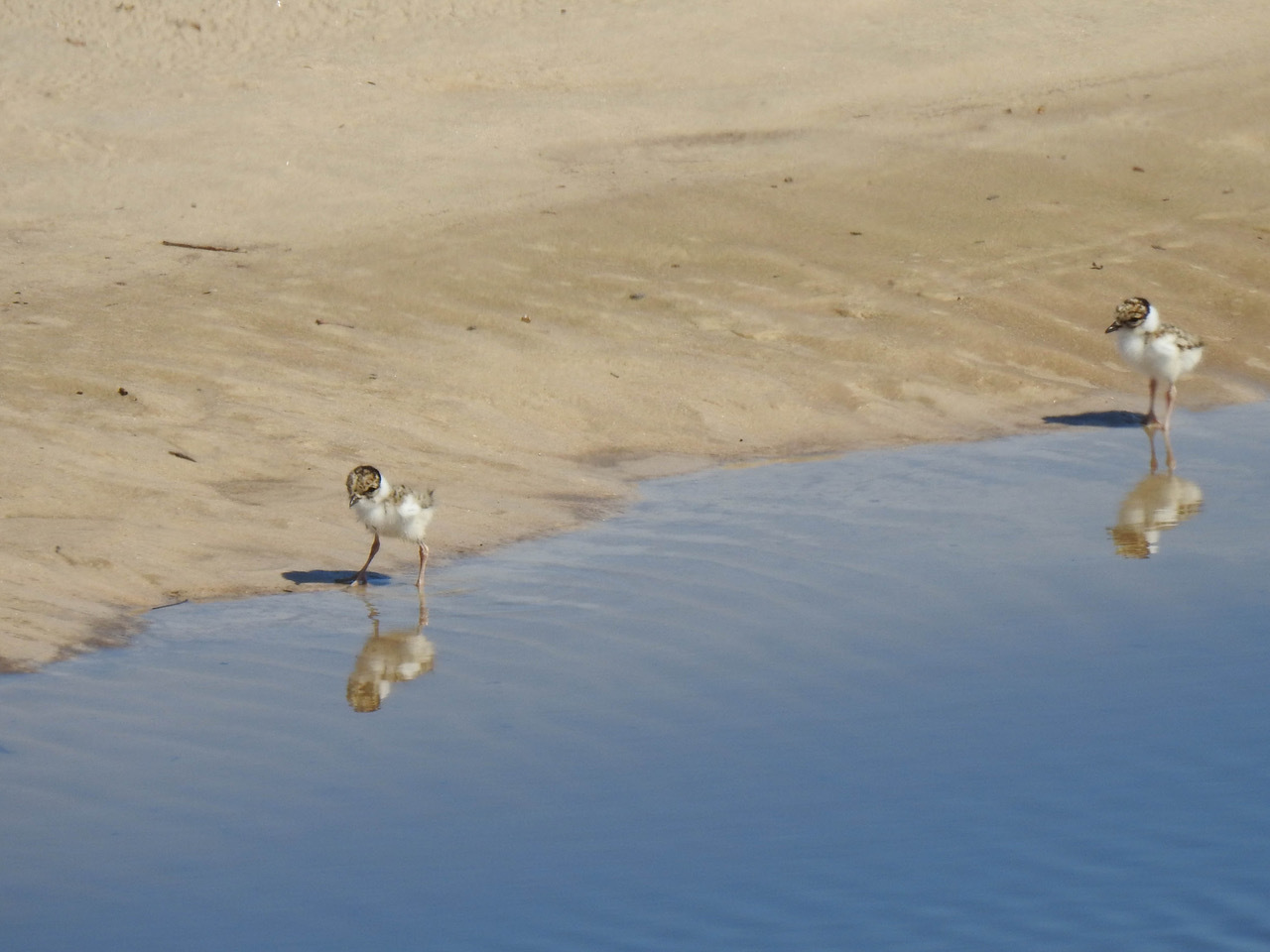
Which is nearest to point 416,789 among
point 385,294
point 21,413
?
point 21,413

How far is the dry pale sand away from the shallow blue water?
109cm

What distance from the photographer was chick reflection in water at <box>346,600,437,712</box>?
7438 mm

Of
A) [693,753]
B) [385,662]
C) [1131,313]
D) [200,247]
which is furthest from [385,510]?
[200,247]

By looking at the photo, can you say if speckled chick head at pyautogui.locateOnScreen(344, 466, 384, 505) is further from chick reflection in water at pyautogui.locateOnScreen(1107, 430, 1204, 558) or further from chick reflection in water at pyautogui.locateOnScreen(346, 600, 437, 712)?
chick reflection in water at pyautogui.locateOnScreen(1107, 430, 1204, 558)

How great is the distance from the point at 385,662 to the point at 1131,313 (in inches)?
273

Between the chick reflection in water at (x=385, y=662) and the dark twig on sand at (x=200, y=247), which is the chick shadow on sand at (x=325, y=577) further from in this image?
the dark twig on sand at (x=200, y=247)

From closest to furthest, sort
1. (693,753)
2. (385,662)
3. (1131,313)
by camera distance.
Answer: (693,753) → (385,662) → (1131,313)

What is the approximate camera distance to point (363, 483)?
9.12m

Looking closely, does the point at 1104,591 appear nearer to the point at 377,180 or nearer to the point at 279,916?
the point at 279,916

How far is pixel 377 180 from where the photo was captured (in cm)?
1600

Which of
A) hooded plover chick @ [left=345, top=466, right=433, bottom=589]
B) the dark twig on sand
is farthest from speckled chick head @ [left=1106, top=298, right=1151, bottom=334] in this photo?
the dark twig on sand

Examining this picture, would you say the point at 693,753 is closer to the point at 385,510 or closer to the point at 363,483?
the point at 385,510

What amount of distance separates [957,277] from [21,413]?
24.8 feet

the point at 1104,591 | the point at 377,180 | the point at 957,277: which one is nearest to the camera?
the point at 1104,591
